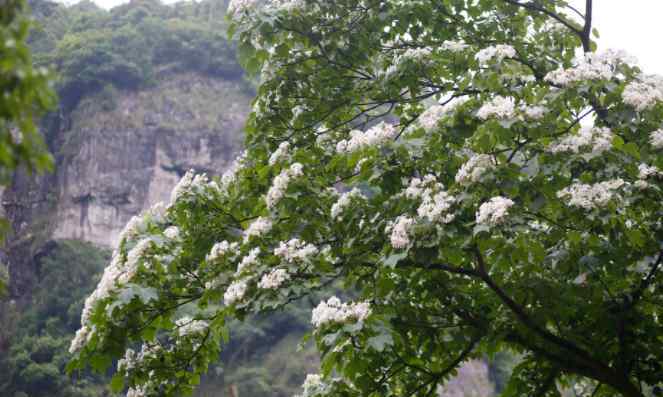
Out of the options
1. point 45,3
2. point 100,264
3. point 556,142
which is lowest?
point 100,264

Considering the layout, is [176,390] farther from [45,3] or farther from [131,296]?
[45,3]

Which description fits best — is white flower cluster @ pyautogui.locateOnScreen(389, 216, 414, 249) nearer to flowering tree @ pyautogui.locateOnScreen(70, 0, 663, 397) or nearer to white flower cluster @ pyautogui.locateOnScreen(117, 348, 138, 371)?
flowering tree @ pyautogui.locateOnScreen(70, 0, 663, 397)

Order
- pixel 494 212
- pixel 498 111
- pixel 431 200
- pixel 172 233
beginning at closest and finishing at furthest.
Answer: pixel 494 212, pixel 498 111, pixel 431 200, pixel 172 233

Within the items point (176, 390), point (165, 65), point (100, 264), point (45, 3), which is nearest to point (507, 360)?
point (100, 264)

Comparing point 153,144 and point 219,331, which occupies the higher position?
point 219,331

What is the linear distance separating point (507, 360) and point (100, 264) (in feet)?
84.6

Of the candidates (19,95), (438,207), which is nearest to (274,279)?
(438,207)

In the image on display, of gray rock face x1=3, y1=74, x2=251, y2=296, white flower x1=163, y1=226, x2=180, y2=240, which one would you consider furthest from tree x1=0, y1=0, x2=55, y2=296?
gray rock face x1=3, y1=74, x2=251, y2=296

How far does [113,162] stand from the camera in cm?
4638

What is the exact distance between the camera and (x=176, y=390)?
601 cm

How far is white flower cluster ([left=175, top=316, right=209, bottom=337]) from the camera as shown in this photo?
6008 mm

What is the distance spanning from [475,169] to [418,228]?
57cm

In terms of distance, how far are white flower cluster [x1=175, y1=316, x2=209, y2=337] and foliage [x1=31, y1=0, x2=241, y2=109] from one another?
154 feet

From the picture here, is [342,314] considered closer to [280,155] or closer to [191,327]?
[280,155]
